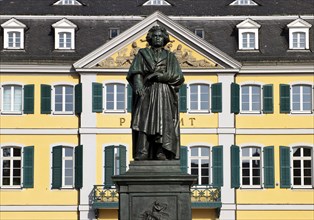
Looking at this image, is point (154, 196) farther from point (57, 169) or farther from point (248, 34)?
point (248, 34)

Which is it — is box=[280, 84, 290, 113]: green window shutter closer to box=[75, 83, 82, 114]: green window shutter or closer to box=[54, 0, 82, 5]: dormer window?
box=[75, 83, 82, 114]: green window shutter

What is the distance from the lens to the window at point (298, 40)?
47.8 metres

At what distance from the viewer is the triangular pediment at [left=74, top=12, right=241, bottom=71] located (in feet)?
151

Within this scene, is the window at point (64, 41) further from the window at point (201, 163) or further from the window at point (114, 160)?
the window at point (201, 163)

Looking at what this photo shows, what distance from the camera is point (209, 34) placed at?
1900 inches

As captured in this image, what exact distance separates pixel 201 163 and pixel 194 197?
1.57 metres

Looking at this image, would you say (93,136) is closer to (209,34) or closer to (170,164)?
(209,34)

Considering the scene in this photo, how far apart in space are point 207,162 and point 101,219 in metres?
5.22

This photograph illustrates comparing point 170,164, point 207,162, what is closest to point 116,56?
point 207,162

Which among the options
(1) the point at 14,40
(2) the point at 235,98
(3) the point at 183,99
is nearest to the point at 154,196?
(3) the point at 183,99

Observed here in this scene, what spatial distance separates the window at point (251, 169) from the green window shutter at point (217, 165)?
0.99 meters

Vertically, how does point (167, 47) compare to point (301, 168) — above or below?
above

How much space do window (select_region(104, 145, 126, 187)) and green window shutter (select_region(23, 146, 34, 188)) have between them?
3.21 meters

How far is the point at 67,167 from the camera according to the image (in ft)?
151
